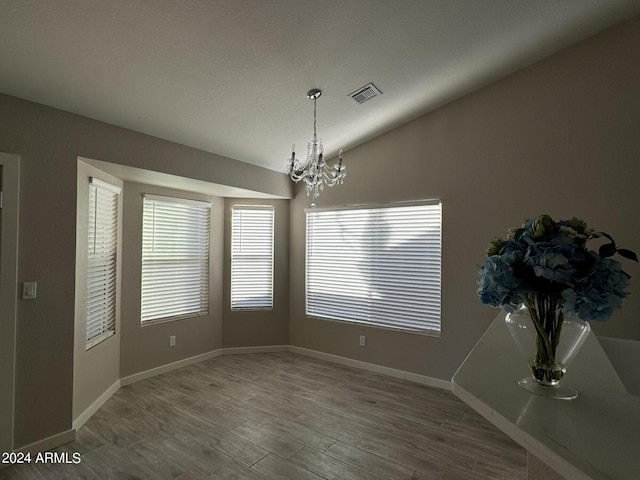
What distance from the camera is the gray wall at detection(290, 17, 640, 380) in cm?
265

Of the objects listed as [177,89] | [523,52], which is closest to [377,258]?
[523,52]

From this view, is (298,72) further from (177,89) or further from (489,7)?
(489,7)

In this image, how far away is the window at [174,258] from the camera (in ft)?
12.6

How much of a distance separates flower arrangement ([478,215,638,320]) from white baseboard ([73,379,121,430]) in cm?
338

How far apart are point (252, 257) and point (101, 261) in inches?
76.1

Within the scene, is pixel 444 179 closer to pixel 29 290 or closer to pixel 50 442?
pixel 29 290

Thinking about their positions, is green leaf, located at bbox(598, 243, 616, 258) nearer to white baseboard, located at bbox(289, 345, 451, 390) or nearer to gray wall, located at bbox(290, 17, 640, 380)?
gray wall, located at bbox(290, 17, 640, 380)

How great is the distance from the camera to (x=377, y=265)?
13.3 feet

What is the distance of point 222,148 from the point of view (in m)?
3.61

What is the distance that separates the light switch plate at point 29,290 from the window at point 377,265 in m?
2.99

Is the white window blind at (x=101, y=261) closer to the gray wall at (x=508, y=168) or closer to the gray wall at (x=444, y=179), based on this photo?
the gray wall at (x=444, y=179)

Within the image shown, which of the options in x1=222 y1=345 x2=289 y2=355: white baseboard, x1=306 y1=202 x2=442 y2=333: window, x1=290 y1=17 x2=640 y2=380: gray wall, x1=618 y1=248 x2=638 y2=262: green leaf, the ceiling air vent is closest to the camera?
x1=618 y1=248 x2=638 y2=262: green leaf

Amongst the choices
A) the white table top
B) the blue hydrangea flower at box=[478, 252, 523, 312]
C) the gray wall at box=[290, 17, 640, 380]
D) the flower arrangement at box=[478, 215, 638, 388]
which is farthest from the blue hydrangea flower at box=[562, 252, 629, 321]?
the gray wall at box=[290, 17, 640, 380]

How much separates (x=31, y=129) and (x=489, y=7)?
134 inches
